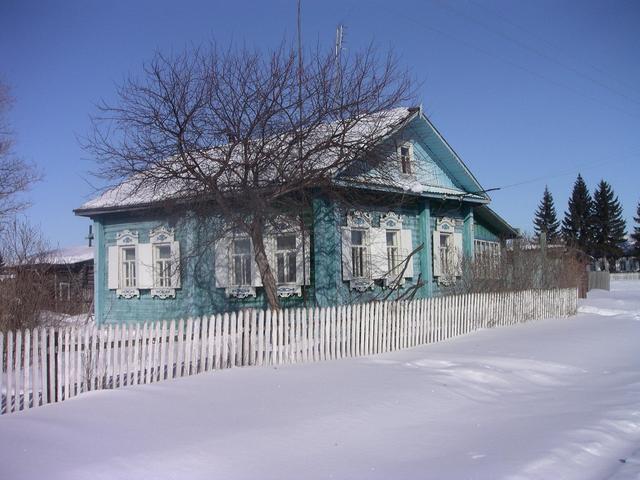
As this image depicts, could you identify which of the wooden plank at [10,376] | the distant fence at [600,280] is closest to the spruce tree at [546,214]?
the distant fence at [600,280]

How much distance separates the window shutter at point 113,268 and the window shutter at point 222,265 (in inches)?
154

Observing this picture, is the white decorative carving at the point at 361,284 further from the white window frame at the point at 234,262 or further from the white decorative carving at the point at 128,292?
the white decorative carving at the point at 128,292

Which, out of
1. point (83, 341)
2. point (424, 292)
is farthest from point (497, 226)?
point (83, 341)

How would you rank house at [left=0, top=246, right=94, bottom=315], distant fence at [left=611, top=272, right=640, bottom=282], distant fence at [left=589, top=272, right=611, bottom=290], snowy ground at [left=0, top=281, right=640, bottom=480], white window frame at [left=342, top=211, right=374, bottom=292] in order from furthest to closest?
distant fence at [left=611, top=272, right=640, bottom=282], distant fence at [left=589, top=272, right=611, bottom=290], white window frame at [left=342, top=211, right=374, bottom=292], house at [left=0, top=246, right=94, bottom=315], snowy ground at [left=0, top=281, right=640, bottom=480]

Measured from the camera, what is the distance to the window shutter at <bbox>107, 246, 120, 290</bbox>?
17.5 metres

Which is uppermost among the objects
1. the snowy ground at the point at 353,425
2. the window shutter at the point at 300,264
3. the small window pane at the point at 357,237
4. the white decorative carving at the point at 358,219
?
the white decorative carving at the point at 358,219

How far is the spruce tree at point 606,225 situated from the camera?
64938 mm

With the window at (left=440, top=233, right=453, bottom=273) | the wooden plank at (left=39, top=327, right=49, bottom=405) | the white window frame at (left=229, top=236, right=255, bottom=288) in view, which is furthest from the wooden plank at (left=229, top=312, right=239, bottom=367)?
the window at (left=440, top=233, right=453, bottom=273)

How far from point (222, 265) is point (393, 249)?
190 inches

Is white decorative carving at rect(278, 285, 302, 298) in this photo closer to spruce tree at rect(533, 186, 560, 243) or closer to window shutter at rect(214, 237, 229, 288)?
window shutter at rect(214, 237, 229, 288)

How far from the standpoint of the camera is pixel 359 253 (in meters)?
15.6

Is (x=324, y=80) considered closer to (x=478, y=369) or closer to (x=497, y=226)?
(x=478, y=369)

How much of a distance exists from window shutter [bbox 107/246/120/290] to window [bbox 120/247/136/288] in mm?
149

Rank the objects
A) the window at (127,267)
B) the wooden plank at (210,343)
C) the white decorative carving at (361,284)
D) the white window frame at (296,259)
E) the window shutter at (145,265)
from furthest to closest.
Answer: the window at (127,267) → the window shutter at (145,265) → the white decorative carving at (361,284) → the white window frame at (296,259) → the wooden plank at (210,343)
